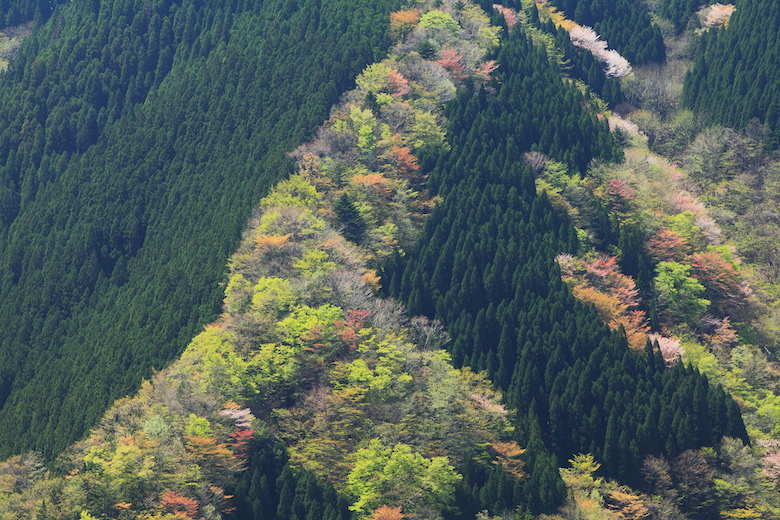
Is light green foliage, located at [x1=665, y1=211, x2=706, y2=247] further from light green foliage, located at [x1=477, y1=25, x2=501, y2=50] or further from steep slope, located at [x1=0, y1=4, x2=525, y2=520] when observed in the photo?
light green foliage, located at [x1=477, y1=25, x2=501, y2=50]

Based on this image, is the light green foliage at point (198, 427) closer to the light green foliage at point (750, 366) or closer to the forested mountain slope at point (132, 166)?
the forested mountain slope at point (132, 166)

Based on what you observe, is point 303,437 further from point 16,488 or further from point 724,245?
point 724,245

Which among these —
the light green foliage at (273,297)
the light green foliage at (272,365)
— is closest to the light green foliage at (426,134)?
the light green foliage at (273,297)

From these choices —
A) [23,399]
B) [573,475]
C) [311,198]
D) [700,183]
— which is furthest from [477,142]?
[23,399]

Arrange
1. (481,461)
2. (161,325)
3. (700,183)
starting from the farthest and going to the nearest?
(700,183) < (161,325) < (481,461)

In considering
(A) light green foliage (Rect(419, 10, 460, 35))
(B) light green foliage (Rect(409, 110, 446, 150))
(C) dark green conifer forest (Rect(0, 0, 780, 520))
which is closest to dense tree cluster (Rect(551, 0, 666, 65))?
(C) dark green conifer forest (Rect(0, 0, 780, 520))
